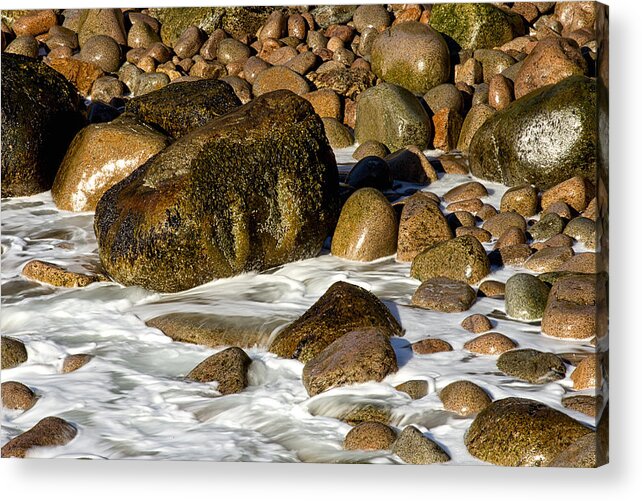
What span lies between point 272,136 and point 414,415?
280cm

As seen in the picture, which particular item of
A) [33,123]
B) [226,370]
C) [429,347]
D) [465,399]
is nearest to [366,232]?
[429,347]

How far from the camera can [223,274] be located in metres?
7.51

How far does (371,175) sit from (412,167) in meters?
0.50

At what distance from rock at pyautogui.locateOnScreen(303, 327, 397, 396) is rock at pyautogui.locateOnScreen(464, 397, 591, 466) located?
76 centimetres

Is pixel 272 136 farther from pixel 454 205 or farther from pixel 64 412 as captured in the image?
pixel 64 412

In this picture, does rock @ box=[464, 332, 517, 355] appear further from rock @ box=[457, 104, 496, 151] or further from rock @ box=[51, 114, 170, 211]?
rock @ box=[457, 104, 496, 151]

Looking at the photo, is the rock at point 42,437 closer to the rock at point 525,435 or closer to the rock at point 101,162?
the rock at point 525,435

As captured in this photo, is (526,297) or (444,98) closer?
(526,297)


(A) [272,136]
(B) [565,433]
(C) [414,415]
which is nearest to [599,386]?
(B) [565,433]

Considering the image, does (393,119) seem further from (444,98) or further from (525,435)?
(525,435)

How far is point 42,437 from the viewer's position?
225 inches

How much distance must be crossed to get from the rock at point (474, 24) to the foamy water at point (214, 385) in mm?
4339

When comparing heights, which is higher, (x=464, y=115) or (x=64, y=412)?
(x=464, y=115)

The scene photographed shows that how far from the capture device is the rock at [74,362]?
631 centimetres
